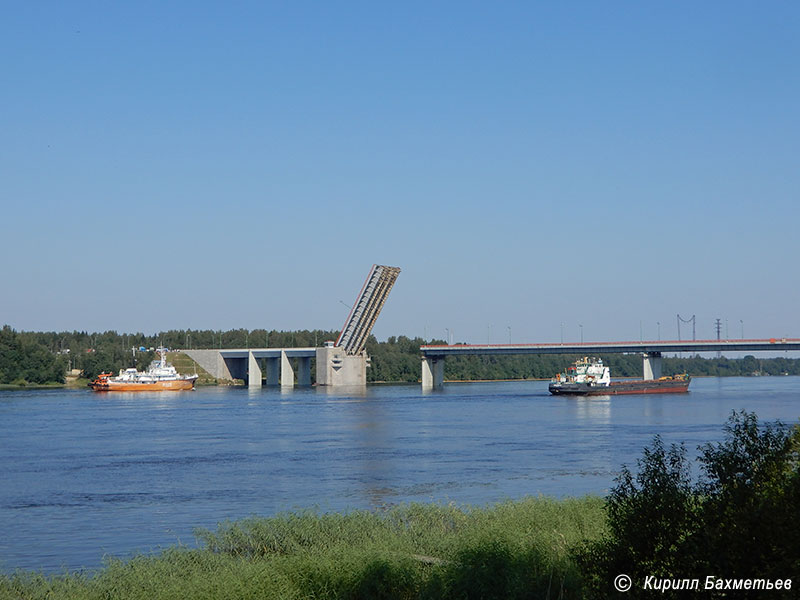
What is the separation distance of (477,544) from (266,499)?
9735 millimetres

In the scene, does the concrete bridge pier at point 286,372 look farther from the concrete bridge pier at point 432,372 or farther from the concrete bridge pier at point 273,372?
the concrete bridge pier at point 432,372

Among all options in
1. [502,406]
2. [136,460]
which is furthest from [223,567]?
[502,406]

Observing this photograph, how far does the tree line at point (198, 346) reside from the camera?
101 meters

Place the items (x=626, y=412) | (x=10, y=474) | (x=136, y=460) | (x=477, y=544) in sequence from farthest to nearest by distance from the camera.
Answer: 1. (x=626, y=412)
2. (x=136, y=460)
3. (x=10, y=474)
4. (x=477, y=544)

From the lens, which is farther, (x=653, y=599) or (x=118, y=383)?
(x=118, y=383)

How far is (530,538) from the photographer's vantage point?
11.5 meters

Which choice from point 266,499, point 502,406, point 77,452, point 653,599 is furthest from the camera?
point 502,406

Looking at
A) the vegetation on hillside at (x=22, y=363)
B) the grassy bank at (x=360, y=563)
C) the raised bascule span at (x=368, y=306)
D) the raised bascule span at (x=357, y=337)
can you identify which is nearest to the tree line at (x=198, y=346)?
the vegetation on hillside at (x=22, y=363)

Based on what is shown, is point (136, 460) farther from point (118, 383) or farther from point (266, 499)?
point (118, 383)
